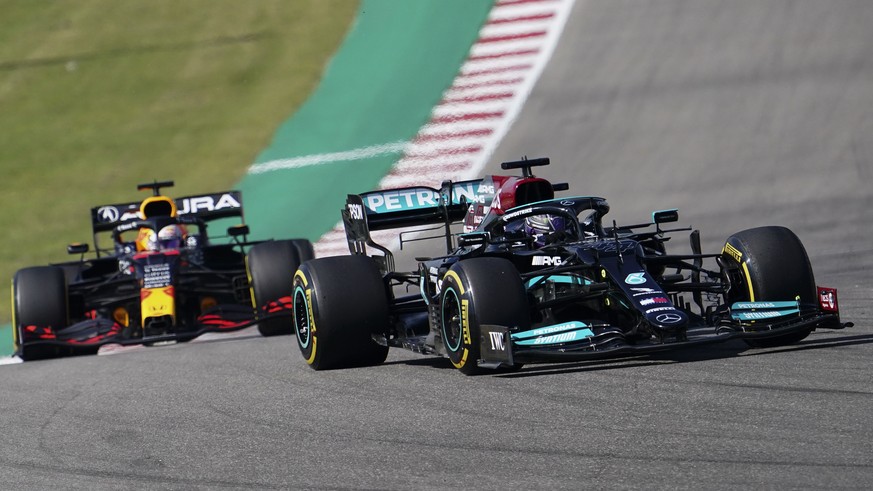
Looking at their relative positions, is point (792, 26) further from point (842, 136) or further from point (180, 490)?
point (180, 490)

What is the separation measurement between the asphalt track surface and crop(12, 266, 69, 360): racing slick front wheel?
58cm

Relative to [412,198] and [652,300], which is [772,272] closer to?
[652,300]

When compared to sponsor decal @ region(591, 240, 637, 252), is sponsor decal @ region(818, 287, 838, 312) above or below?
below

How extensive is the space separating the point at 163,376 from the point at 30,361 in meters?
4.40

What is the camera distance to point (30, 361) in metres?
15.4

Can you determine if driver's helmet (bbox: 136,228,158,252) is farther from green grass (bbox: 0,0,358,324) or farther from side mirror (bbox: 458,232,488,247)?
side mirror (bbox: 458,232,488,247)

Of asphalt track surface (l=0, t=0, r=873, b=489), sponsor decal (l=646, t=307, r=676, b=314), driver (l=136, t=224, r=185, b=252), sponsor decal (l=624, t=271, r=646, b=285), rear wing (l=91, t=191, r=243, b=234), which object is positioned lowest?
asphalt track surface (l=0, t=0, r=873, b=489)

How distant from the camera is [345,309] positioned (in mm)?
10539

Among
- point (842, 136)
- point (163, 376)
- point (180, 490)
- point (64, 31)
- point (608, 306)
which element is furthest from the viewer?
point (64, 31)

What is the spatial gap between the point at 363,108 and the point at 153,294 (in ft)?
28.8

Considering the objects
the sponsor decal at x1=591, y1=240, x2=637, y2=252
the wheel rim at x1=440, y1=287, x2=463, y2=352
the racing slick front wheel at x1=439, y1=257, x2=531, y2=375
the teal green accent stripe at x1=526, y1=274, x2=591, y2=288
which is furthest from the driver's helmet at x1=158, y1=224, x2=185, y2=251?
the sponsor decal at x1=591, y1=240, x2=637, y2=252

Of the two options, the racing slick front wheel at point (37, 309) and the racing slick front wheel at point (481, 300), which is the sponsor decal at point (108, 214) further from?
the racing slick front wheel at point (481, 300)

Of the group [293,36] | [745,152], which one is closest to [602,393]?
[745,152]

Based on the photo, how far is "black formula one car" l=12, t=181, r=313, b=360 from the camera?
601 inches
